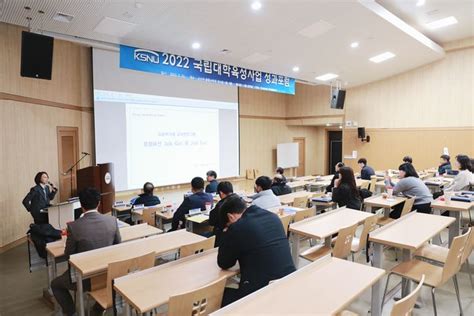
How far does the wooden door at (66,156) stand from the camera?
656 cm

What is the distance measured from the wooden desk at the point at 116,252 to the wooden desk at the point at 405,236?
1599 mm

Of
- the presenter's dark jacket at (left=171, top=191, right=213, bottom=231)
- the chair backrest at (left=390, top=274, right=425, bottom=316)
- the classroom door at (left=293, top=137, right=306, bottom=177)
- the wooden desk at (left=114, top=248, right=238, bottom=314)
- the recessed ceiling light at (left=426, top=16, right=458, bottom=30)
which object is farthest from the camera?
the classroom door at (left=293, top=137, right=306, bottom=177)

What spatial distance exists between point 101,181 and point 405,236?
16.9 feet

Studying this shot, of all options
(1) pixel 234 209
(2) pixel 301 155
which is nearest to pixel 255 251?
(1) pixel 234 209

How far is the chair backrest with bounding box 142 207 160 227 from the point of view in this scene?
4570mm

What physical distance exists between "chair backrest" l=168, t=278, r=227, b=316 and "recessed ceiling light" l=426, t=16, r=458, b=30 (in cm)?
878

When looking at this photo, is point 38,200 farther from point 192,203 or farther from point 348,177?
point 348,177

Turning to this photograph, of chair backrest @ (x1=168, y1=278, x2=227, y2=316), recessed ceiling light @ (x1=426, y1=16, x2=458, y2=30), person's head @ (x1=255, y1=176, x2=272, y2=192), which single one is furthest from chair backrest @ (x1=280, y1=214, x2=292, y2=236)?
recessed ceiling light @ (x1=426, y1=16, x2=458, y2=30)

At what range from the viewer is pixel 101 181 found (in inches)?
234

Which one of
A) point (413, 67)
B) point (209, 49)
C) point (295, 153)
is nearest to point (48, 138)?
point (209, 49)

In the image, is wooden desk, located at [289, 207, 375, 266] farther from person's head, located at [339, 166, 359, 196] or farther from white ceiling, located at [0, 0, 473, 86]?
white ceiling, located at [0, 0, 473, 86]

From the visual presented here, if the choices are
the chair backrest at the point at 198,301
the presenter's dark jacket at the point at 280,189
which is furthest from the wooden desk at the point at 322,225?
the presenter's dark jacket at the point at 280,189

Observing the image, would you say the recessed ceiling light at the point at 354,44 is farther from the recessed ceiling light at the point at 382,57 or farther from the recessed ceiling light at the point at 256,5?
the recessed ceiling light at the point at 256,5

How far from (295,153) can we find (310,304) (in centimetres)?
1106
